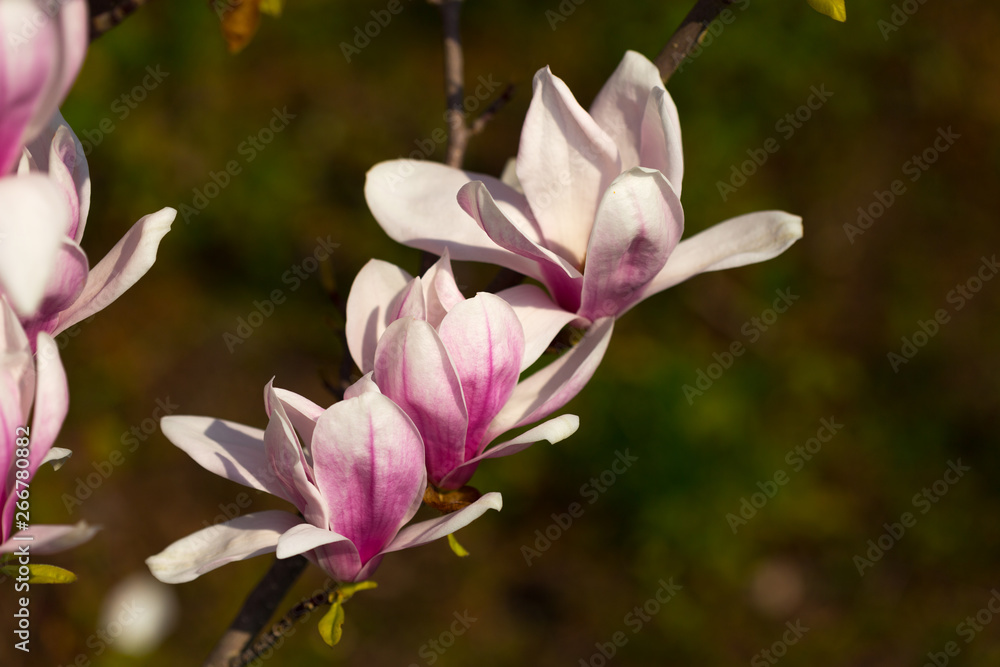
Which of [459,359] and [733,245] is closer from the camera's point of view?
[459,359]

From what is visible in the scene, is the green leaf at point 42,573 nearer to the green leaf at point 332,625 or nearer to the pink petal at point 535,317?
the green leaf at point 332,625

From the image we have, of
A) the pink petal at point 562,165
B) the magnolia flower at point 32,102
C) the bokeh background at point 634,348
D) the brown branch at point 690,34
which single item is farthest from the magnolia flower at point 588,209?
the bokeh background at point 634,348

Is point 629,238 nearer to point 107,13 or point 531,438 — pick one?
point 531,438

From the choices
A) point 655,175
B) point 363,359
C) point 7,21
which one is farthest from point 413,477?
point 7,21

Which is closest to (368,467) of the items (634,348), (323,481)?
(323,481)

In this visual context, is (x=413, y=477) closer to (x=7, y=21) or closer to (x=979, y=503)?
(x=7, y=21)

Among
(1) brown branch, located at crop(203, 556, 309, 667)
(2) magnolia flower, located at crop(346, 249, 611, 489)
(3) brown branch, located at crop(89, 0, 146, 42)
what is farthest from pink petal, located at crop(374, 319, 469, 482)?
(3) brown branch, located at crop(89, 0, 146, 42)
